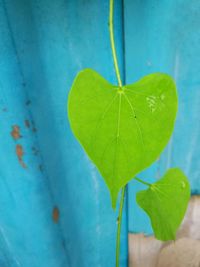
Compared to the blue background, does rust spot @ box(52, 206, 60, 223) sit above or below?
below

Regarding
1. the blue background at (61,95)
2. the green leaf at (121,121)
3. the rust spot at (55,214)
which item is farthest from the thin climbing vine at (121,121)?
the rust spot at (55,214)

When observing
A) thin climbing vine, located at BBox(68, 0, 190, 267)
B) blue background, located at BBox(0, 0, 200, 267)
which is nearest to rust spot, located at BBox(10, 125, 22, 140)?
blue background, located at BBox(0, 0, 200, 267)

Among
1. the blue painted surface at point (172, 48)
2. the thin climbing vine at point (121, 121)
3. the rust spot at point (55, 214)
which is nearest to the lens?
the thin climbing vine at point (121, 121)

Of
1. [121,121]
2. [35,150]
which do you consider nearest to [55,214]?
[35,150]

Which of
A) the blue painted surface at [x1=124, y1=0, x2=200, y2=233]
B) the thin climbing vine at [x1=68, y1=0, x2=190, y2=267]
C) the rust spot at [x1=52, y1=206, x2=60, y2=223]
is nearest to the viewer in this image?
the thin climbing vine at [x1=68, y1=0, x2=190, y2=267]

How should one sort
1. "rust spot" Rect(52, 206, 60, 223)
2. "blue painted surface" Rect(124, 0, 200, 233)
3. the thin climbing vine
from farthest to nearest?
"rust spot" Rect(52, 206, 60, 223)
"blue painted surface" Rect(124, 0, 200, 233)
the thin climbing vine

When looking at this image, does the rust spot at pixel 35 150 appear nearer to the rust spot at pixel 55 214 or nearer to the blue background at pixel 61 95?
the blue background at pixel 61 95

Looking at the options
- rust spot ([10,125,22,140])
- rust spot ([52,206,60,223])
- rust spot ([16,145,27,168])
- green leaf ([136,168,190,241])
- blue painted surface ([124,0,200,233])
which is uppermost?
blue painted surface ([124,0,200,233])

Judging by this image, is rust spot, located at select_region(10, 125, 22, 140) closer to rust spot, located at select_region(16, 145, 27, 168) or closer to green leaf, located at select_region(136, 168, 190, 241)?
rust spot, located at select_region(16, 145, 27, 168)
